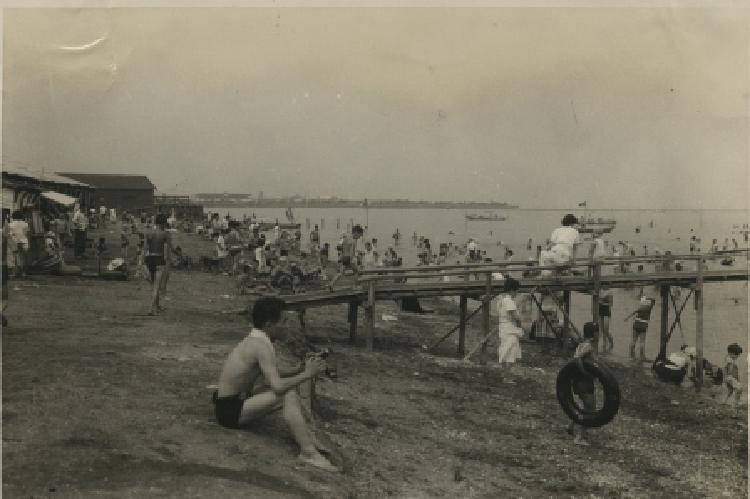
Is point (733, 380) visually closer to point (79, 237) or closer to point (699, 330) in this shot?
point (699, 330)

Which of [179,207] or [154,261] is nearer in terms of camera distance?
[154,261]

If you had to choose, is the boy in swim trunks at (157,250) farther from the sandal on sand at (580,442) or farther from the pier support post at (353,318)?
the sandal on sand at (580,442)

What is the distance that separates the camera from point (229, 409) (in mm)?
6523

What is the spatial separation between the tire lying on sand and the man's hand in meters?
3.99

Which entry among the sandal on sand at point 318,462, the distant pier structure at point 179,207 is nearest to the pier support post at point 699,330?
the sandal on sand at point 318,462

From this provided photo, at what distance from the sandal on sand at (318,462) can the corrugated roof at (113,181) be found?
181 feet

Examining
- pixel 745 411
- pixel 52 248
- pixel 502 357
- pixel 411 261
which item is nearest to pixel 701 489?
pixel 502 357

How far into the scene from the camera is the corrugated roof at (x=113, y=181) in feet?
188

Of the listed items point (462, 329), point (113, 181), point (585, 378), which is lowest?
point (462, 329)

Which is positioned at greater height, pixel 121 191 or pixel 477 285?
pixel 121 191

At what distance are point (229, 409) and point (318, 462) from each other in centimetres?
102

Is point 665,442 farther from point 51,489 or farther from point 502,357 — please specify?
point 51,489

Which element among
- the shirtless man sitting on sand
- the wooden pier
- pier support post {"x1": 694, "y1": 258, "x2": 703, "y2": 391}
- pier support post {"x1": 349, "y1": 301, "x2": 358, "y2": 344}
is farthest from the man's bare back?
pier support post {"x1": 694, "y1": 258, "x2": 703, "y2": 391}

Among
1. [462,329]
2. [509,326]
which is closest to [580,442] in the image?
[509,326]
